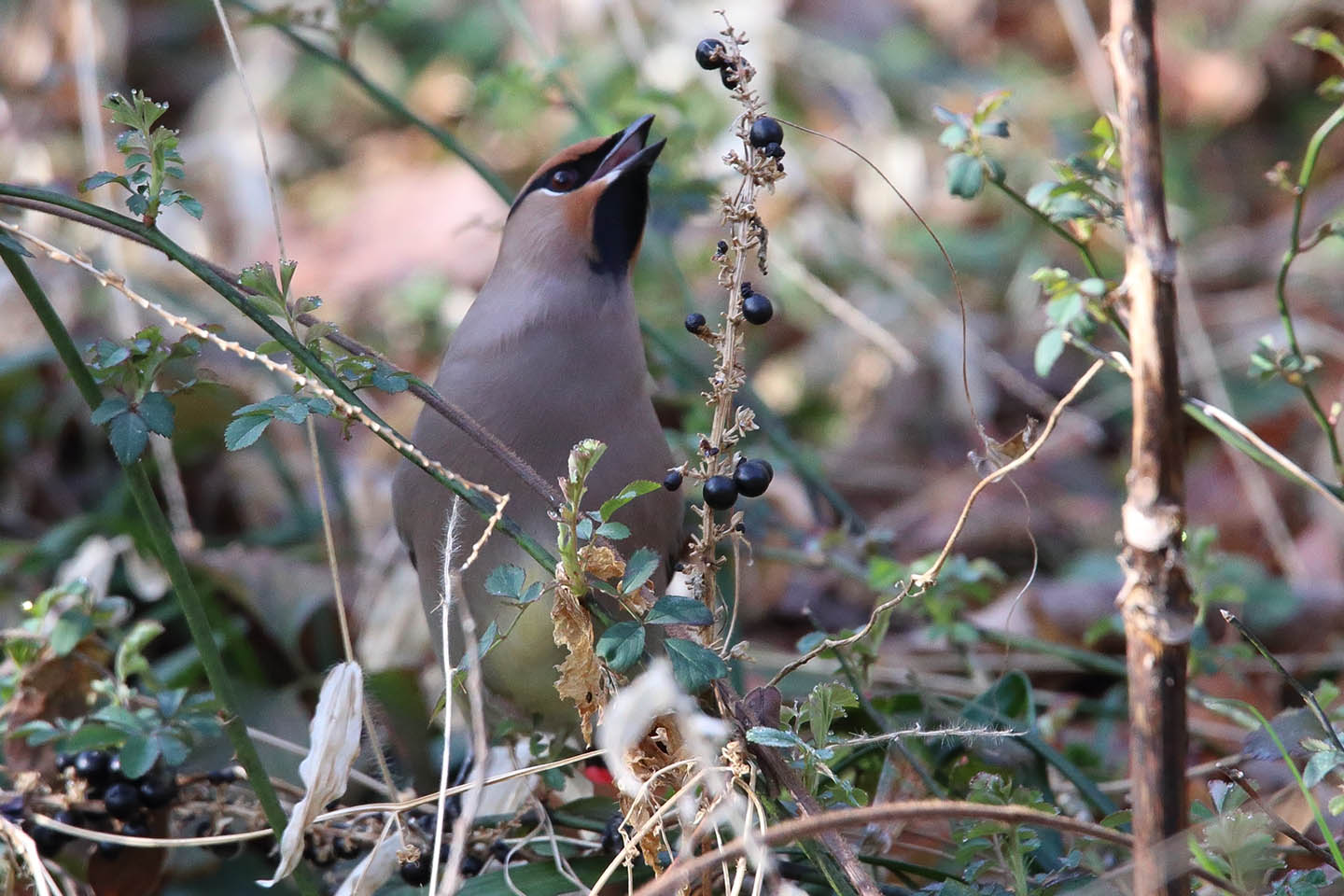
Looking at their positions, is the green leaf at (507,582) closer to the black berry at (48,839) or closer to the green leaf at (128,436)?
the green leaf at (128,436)

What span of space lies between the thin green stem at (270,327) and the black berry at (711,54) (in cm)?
49

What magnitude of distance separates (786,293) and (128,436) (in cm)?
316

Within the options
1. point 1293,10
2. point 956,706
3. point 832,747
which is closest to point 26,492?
point 956,706

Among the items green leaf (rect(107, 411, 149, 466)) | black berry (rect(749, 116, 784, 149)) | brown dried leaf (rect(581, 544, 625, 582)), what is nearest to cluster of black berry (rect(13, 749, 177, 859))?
green leaf (rect(107, 411, 149, 466))

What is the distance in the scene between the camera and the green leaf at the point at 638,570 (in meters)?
1.36

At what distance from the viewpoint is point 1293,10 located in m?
4.95

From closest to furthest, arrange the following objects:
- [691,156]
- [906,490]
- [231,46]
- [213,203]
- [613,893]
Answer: [231,46], [613,893], [691,156], [906,490], [213,203]

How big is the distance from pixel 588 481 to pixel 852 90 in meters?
3.47

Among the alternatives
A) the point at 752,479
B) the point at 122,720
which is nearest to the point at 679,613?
the point at 752,479

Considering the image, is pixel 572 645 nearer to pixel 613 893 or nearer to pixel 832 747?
pixel 832 747

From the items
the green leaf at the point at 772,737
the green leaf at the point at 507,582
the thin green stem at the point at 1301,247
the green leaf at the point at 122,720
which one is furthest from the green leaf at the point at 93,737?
the thin green stem at the point at 1301,247

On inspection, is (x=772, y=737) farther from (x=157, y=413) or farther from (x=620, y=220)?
(x=620, y=220)

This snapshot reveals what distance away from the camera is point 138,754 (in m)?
1.76

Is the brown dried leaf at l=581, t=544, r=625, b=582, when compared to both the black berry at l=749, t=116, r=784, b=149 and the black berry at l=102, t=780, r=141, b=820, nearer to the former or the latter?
the black berry at l=749, t=116, r=784, b=149
